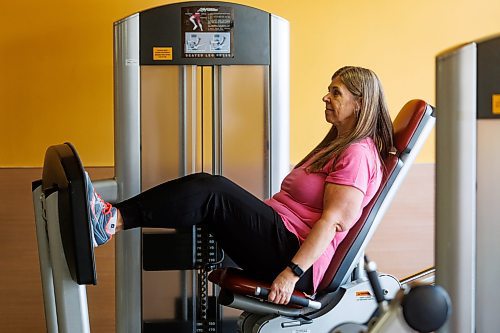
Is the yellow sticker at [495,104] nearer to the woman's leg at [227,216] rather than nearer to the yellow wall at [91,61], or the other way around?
the woman's leg at [227,216]

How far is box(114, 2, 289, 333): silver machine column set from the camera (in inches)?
98.0

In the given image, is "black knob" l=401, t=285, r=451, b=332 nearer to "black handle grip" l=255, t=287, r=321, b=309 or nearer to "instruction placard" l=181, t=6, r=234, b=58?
"black handle grip" l=255, t=287, r=321, b=309

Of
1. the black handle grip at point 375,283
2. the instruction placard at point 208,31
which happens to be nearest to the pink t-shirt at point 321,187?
the instruction placard at point 208,31

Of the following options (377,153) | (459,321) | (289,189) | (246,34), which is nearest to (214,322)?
(289,189)

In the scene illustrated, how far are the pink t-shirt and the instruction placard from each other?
0.51 metres

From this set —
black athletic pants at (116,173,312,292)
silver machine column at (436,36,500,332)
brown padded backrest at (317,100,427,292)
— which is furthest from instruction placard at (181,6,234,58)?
silver machine column at (436,36,500,332)

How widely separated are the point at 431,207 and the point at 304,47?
852 mm

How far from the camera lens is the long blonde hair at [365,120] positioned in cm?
227

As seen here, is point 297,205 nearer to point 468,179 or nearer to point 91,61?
point 91,61

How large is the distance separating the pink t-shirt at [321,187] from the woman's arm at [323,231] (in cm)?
3

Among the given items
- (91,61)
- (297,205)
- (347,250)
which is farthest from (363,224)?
(91,61)

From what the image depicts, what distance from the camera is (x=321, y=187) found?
226cm

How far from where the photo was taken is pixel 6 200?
291 cm

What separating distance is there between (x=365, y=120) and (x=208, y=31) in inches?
25.2
